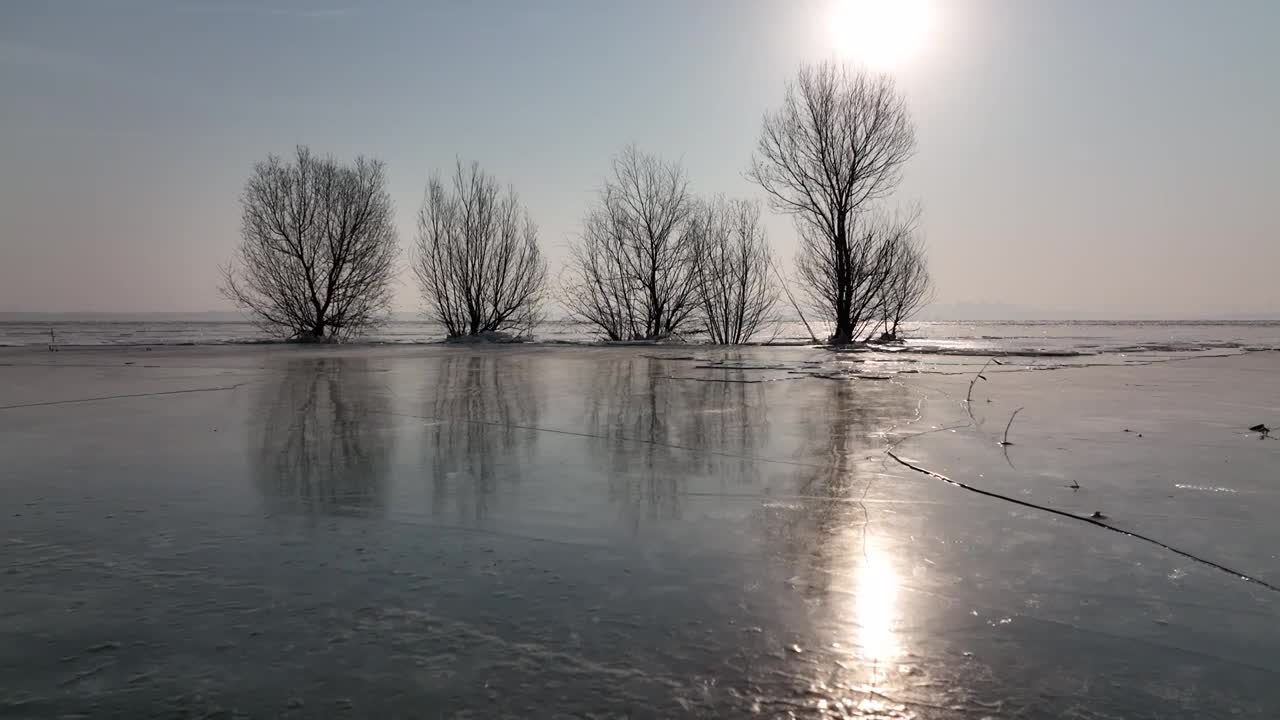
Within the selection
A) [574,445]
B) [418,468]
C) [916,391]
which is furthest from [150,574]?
[916,391]

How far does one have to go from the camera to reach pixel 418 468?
326cm

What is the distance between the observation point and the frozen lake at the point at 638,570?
4.35ft

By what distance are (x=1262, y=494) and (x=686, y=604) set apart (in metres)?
2.52

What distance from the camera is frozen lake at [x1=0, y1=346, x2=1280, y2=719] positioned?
1.33m

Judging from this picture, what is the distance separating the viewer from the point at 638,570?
194 centimetres

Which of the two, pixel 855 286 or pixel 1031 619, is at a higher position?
pixel 855 286

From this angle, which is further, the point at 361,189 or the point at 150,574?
the point at 361,189

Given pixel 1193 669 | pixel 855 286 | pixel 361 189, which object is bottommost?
pixel 1193 669

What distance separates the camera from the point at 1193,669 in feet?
4.57

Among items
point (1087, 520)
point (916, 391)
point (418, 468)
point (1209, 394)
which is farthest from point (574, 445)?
point (1209, 394)

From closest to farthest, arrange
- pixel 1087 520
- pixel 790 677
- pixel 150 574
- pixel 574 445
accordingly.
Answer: pixel 790 677 < pixel 150 574 < pixel 1087 520 < pixel 574 445

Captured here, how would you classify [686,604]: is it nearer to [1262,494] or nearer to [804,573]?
[804,573]

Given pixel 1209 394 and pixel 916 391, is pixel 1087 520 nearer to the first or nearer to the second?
pixel 916 391

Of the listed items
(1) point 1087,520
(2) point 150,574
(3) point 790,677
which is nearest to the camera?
(3) point 790,677
